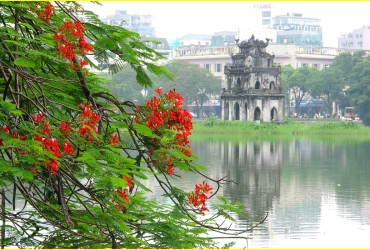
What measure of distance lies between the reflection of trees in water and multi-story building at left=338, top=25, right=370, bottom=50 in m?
84.5

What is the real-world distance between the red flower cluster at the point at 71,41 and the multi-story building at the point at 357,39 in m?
124

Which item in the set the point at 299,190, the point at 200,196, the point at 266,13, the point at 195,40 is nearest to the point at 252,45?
the point at 299,190

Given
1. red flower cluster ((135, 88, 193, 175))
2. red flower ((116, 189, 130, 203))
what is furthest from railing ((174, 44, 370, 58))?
red flower ((116, 189, 130, 203))

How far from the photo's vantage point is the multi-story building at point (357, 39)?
421 ft

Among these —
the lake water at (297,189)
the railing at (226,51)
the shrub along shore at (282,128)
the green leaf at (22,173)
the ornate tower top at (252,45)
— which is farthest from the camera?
the railing at (226,51)

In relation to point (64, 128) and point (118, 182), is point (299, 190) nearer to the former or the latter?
point (64, 128)

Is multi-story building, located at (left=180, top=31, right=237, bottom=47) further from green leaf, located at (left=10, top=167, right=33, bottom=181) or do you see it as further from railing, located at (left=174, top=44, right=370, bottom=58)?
green leaf, located at (left=10, top=167, right=33, bottom=181)

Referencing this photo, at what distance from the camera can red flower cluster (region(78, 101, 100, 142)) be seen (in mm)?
6160

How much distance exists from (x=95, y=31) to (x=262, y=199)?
50.1ft

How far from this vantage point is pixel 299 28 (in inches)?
5625

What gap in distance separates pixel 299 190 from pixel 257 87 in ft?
122

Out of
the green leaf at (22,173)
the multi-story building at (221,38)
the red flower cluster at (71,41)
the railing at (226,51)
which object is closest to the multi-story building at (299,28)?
the multi-story building at (221,38)

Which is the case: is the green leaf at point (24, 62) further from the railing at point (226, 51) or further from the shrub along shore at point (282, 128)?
the railing at point (226, 51)

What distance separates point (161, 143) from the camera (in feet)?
21.8
